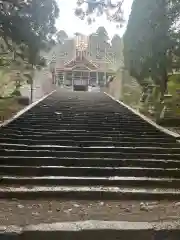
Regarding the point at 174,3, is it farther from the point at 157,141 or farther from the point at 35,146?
the point at 35,146

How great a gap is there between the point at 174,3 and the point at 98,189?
8313 millimetres

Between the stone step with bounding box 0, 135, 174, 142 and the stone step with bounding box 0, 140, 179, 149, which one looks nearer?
the stone step with bounding box 0, 140, 179, 149

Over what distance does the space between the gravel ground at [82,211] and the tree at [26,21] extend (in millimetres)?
6761

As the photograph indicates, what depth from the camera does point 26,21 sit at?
11250mm

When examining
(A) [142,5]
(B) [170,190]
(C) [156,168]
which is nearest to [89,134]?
(C) [156,168]

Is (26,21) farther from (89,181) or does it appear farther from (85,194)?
(85,194)

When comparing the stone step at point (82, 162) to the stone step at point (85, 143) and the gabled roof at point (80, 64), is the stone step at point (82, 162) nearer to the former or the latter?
the stone step at point (85, 143)

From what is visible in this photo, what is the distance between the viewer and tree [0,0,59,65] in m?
10.9

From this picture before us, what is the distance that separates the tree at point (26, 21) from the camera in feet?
35.8

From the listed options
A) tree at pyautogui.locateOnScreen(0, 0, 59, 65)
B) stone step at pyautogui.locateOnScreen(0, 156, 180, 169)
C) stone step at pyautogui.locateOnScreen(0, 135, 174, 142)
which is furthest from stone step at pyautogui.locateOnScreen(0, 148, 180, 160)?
tree at pyautogui.locateOnScreen(0, 0, 59, 65)

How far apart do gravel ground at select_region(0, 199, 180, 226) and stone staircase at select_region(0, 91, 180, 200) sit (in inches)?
9.5

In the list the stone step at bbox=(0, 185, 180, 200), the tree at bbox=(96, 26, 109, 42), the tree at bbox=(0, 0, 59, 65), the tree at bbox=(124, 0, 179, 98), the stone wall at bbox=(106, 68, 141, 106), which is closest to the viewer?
the stone step at bbox=(0, 185, 180, 200)

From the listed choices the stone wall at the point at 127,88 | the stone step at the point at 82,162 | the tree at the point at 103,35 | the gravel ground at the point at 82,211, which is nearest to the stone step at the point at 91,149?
the stone step at the point at 82,162

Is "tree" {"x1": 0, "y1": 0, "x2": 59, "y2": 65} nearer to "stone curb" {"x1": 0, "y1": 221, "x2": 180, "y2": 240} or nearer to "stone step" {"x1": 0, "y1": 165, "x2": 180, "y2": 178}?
"stone step" {"x1": 0, "y1": 165, "x2": 180, "y2": 178}
